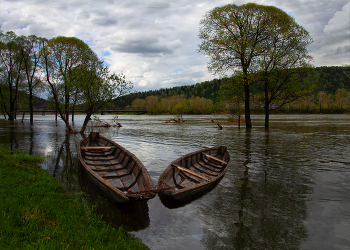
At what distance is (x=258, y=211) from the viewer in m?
6.45

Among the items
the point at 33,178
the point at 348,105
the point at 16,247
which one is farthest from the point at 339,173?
the point at 348,105

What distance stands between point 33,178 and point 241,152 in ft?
41.2

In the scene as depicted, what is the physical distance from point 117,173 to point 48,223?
14.0ft

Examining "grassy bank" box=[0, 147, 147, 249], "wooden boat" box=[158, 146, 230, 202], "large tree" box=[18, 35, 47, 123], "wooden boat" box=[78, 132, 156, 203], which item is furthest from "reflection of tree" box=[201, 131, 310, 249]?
"large tree" box=[18, 35, 47, 123]

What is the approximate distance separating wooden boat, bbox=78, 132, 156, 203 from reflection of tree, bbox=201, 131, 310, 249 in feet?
6.51

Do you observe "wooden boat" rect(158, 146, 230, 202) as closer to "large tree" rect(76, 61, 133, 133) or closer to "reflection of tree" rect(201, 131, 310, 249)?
"reflection of tree" rect(201, 131, 310, 249)

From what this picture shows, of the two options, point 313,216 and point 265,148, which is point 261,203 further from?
point 265,148

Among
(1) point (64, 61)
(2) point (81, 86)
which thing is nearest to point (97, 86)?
(2) point (81, 86)

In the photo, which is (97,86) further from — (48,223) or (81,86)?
(48,223)

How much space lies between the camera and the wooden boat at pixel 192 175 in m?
6.58

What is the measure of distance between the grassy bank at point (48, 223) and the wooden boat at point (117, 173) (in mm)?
779

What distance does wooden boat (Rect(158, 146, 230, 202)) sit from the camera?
6578 mm

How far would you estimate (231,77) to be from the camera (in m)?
30.8

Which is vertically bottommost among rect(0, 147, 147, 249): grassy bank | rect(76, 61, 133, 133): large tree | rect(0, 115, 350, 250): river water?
rect(0, 115, 350, 250): river water
